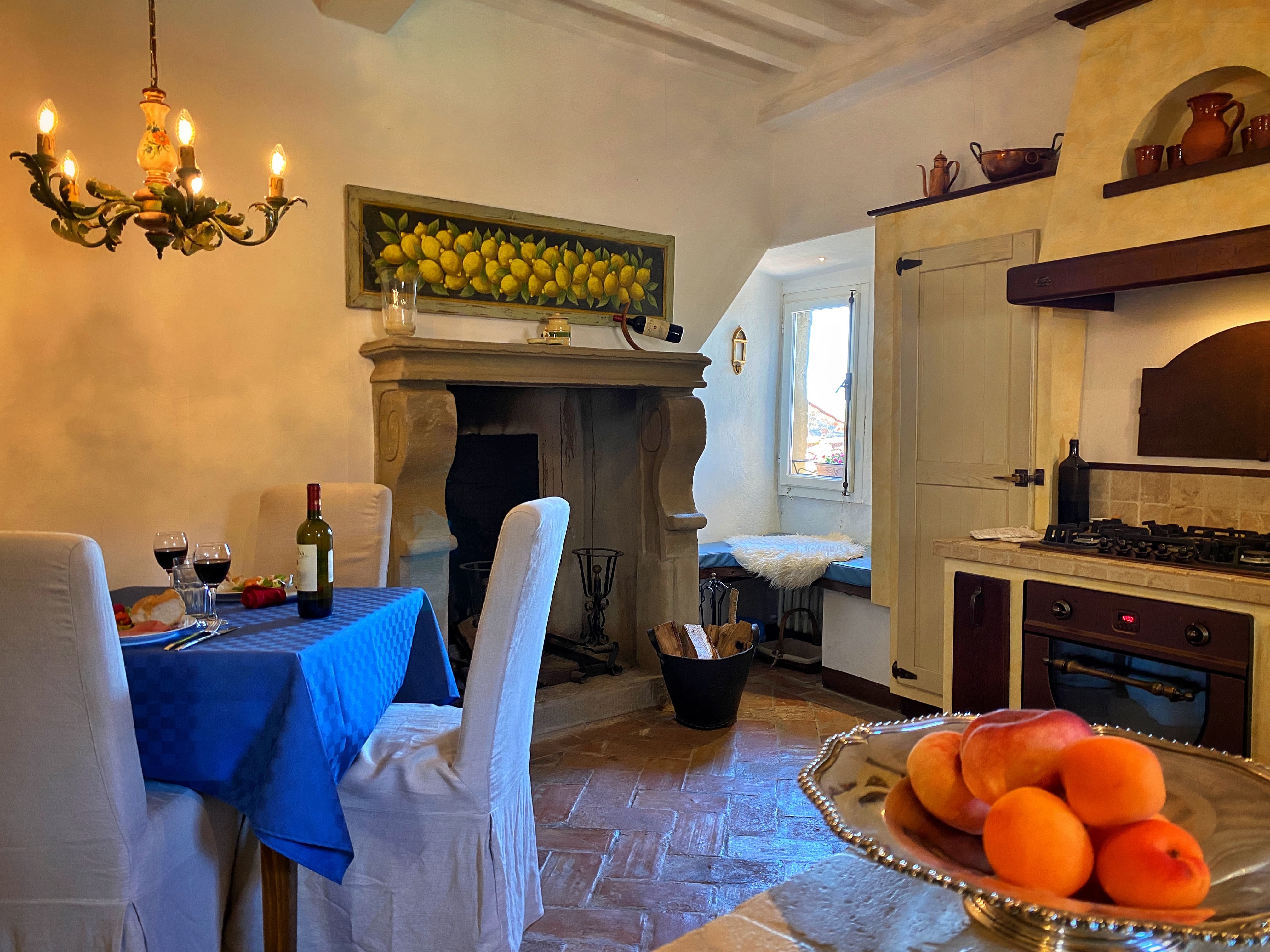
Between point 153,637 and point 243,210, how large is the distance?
6.10ft

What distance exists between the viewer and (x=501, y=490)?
4.30 meters

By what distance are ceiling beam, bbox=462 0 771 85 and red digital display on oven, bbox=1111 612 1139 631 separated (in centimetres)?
307

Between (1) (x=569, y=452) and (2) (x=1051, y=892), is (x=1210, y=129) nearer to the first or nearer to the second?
(1) (x=569, y=452)

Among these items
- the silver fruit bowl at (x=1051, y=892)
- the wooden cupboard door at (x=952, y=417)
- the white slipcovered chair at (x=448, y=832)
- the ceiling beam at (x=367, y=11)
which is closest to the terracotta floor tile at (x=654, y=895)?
the white slipcovered chair at (x=448, y=832)

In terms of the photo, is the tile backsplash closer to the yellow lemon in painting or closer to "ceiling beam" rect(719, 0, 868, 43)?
"ceiling beam" rect(719, 0, 868, 43)

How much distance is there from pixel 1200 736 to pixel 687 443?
236 centimetres

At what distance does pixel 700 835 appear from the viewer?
292 centimetres

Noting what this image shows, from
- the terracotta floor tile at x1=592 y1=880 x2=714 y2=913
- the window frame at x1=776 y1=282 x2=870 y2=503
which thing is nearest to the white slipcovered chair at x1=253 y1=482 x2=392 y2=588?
the terracotta floor tile at x1=592 y1=880 x2=714 y2=913

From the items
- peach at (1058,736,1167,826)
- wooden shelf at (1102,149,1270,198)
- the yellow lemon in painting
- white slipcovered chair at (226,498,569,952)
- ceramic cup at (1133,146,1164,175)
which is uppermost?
ceramic cup at (1133,146,1164,175)

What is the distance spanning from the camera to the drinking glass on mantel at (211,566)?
82.3 inches

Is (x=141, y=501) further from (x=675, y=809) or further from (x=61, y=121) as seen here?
(x=675, y=809)

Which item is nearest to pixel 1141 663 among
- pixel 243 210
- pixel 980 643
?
pixel 980 643

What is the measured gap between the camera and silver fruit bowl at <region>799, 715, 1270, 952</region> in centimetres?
56

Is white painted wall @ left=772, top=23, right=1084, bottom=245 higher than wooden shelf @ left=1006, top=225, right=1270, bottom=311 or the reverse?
higher
